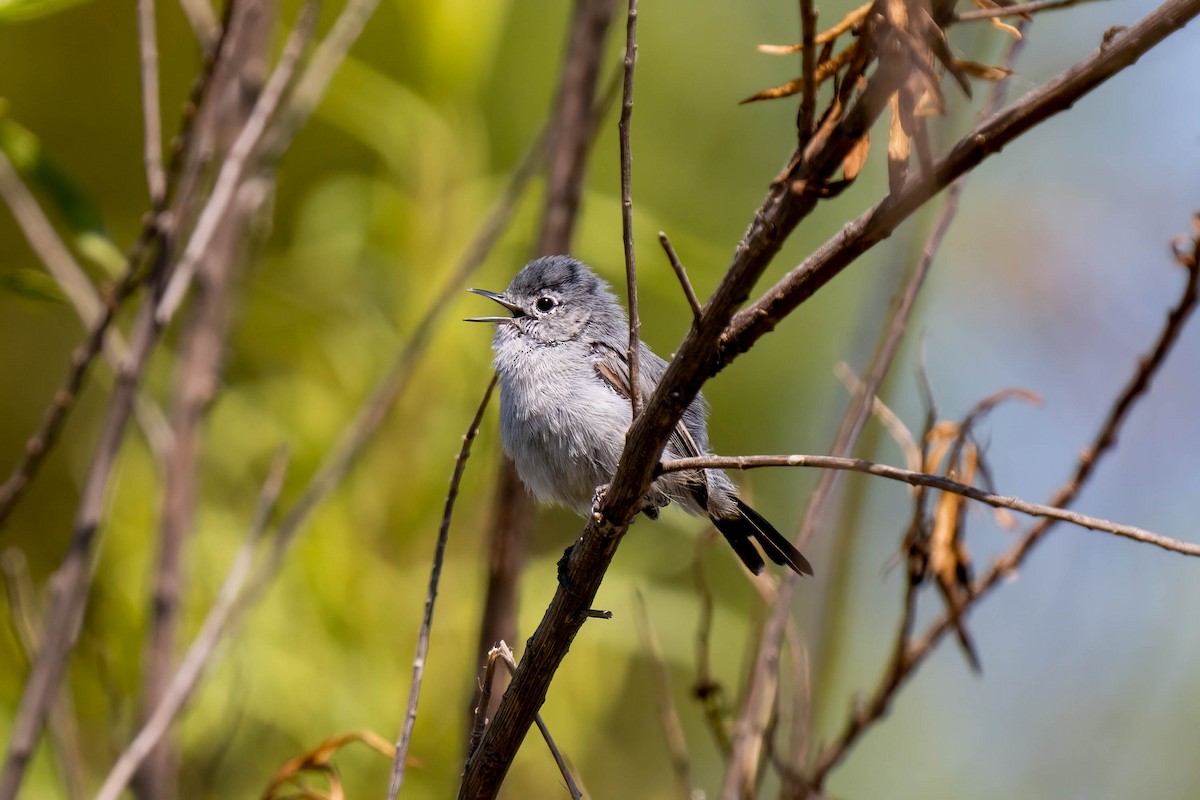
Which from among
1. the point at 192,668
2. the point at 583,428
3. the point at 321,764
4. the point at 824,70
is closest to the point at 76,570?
the point at 192,668

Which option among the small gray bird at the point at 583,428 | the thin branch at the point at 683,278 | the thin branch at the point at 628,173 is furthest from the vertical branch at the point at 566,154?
the thin branch at the point at 683,278

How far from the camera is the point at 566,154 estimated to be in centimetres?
287

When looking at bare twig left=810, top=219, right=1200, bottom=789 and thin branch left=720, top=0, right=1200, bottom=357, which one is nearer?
thin branch left=720, top=0, right=1200, bottom=357

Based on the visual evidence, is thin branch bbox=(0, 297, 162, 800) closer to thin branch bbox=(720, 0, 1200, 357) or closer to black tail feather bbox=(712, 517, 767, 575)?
black tail feather bbox=(712, 517, 767, 575)

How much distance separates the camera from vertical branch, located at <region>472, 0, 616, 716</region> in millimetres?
2789

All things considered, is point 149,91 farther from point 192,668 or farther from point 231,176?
point 192,668

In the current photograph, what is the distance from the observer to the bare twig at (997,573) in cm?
209

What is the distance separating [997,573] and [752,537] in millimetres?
653

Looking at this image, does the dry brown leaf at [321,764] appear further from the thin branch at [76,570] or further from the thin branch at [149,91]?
the thin branch at [149,91]

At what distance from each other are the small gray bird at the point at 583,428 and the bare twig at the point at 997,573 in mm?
384

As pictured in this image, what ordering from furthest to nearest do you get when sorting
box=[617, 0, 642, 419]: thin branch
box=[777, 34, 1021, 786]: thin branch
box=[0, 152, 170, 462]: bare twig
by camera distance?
1. box=[0, 152, 170, 462]: bare twig
2. box=[777, 34, 1021, 786]: thin branch
3. box=[617, 0, 642, 419]: thin branch

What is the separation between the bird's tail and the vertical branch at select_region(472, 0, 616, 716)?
550 mm

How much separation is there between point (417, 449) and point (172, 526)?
781mm

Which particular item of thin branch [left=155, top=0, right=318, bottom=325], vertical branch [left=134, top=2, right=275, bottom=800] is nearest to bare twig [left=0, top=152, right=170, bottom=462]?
vertical branch [left=134, top=2, right=275, bottom=800]
